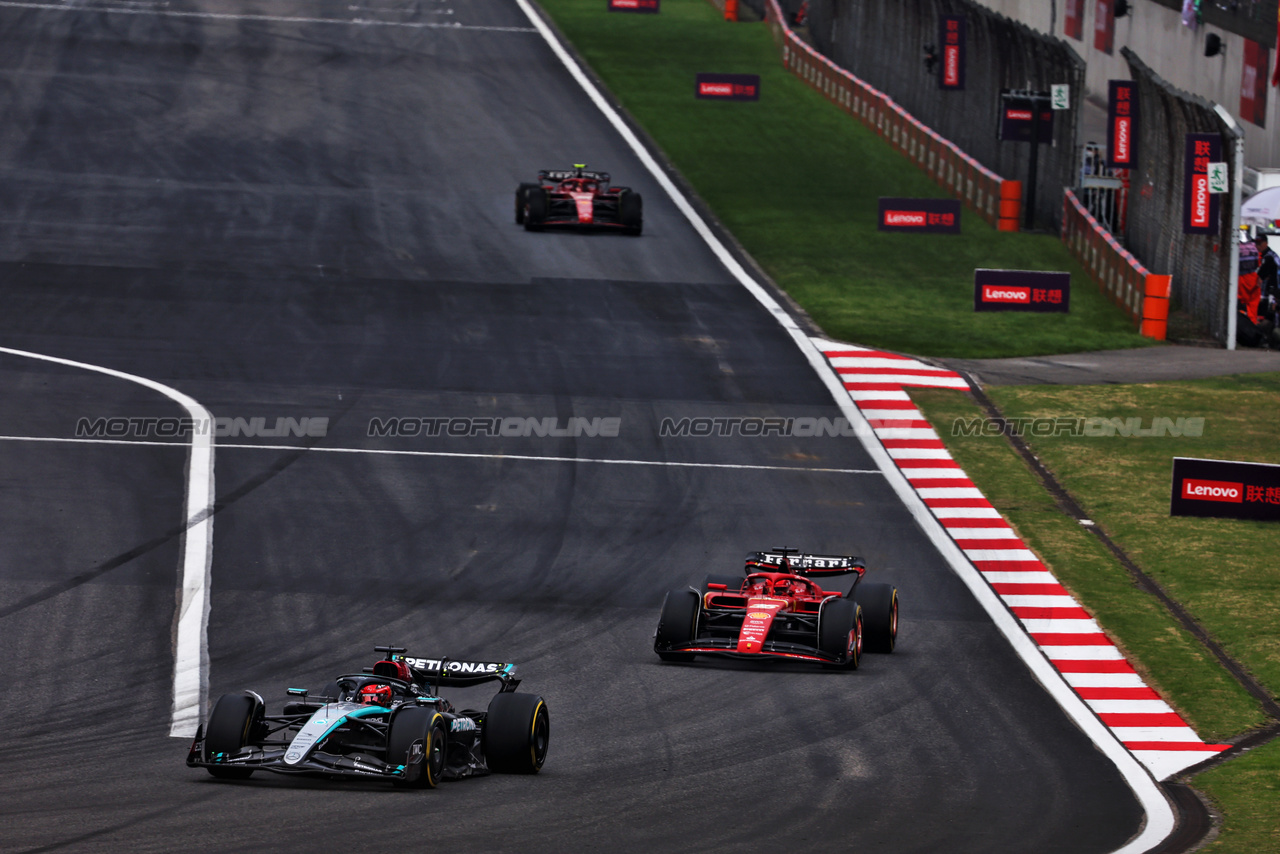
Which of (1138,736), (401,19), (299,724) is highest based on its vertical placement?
(401,19)

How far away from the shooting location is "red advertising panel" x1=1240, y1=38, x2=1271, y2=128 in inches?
1960

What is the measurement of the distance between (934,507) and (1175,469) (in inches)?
126

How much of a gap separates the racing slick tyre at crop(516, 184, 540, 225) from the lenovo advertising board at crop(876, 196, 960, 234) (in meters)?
7.98

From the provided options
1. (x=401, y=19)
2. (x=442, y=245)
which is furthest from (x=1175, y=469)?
(x=401, y=19)

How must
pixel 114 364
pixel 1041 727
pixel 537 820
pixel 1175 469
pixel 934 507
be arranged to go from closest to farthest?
1. pixel 537 820
2. pixel 1041 727
3. pixel 1175 469
4. pixel 934 507
5. pixel 114 364

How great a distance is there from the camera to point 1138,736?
1681cm

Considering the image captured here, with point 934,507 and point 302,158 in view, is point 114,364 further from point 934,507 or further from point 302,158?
point 302,158

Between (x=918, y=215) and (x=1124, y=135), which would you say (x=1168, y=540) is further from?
(x=918, y=215)

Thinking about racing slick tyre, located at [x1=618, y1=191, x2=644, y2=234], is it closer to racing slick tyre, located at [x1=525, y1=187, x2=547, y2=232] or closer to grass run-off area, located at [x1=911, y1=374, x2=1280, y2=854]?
racing slick tyre, located at [x1=525, y1=187, x2=547, y2=232]

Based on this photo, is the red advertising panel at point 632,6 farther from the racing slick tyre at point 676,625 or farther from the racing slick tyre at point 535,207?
the racing slick tyre at point 676,625

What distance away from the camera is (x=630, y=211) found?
127ft

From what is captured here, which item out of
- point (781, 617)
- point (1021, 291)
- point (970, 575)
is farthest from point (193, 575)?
point (1021, 291)

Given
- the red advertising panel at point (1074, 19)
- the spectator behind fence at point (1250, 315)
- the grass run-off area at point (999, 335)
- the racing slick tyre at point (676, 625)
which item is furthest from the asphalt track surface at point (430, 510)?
the red advertising panel at point (1074, 19)

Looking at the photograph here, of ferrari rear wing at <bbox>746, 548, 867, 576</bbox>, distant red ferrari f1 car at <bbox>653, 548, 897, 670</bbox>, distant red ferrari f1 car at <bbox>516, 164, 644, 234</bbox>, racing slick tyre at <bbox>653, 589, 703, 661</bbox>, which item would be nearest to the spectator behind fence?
distant red ferrari f1 car at <bbox>516, 164, 644, 234</bbox>
